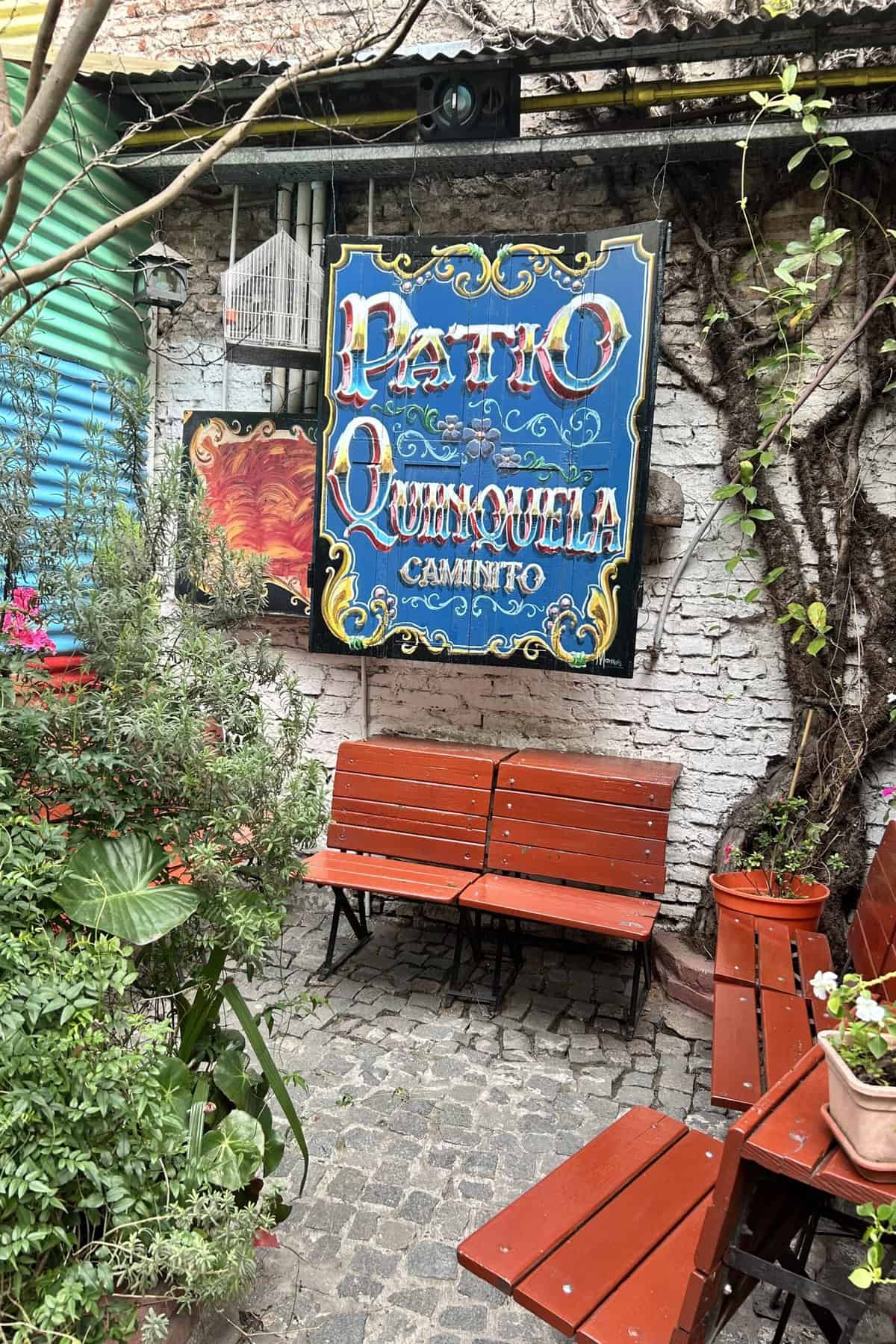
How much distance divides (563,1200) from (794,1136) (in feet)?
2.18

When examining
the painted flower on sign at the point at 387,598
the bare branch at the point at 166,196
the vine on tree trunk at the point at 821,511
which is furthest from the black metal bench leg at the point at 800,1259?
the painted flower on sign at the point at 387,598

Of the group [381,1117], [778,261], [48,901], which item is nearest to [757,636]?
[778,261]

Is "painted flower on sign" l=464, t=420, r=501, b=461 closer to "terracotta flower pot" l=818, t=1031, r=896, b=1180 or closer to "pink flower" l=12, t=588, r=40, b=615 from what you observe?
"pink flower" l=12, t=588, r=40, b=615

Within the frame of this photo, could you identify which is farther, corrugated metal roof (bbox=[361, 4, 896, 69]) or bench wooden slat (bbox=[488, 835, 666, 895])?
bench wooden slat (bbox=[488, 835, 666, 895])

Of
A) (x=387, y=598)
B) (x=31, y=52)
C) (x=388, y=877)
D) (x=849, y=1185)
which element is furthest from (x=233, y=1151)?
(x=31, y=52)

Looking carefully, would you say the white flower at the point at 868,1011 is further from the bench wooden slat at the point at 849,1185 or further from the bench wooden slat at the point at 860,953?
the bench wooden slat at the point at 860,953

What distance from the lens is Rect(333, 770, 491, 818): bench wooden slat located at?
4500mm

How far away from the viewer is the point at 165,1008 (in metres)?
2.92

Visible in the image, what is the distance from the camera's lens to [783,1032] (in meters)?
2.75

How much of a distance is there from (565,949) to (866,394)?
10.3 ft

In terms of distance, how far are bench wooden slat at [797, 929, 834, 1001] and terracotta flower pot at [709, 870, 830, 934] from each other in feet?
0.38

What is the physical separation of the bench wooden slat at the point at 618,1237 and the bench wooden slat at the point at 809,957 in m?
0.91

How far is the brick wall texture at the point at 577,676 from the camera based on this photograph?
4.68 metres

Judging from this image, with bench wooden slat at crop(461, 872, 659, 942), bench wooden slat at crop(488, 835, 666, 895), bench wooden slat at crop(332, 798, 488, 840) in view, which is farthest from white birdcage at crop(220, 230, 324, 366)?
bench wooden slat at crop(461, 872, 659, 942)
